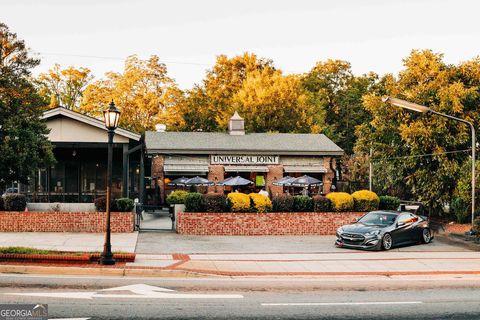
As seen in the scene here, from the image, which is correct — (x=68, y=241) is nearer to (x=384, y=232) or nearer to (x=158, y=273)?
(x=158, y=273)

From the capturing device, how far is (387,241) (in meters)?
22.3

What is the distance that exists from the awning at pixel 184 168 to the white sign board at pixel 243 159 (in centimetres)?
79

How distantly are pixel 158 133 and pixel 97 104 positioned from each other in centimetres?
1784

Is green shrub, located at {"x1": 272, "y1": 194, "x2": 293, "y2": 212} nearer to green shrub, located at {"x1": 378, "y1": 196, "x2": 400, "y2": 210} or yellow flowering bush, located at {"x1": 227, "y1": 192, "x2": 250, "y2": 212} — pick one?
yellow flowering bush, located at {"x1": 227, "y1": 192, "x2": 250, "y2": 212}

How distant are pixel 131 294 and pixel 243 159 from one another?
91.1ft

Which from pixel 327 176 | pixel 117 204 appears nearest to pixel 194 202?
pixel 117 204

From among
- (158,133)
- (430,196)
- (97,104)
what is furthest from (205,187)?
(97,104)

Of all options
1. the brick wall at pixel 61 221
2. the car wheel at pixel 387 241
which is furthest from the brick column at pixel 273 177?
the car wheel at pixel 387 241

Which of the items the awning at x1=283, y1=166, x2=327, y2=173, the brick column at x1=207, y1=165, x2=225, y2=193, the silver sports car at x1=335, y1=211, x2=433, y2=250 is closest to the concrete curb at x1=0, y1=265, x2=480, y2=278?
the silver sports car at x1=335, y1=211, x2=433, y2=250

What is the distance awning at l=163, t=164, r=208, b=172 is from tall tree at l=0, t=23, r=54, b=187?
9986 millimetres

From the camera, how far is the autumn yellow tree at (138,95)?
186ft

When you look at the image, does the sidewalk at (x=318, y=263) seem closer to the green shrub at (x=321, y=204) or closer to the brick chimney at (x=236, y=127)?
the green shrub at (x=321, y=204)

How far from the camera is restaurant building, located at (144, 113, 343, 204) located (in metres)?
39.2

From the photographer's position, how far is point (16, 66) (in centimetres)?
2317
